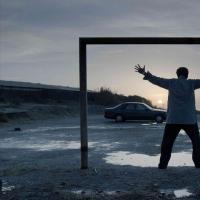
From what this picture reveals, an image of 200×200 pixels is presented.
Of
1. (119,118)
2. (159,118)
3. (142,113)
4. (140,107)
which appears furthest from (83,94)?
(140,107)

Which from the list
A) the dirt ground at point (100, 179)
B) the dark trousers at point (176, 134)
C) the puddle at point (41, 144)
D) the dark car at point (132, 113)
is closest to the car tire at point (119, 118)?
the dark car at point (132, 113)

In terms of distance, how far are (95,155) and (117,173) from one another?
5810mm

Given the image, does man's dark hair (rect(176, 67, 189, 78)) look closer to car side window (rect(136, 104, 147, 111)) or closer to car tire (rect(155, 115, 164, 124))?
car tire (rect(155, 115, 164, 124))

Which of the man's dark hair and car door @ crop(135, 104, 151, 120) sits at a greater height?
the man's dark hair

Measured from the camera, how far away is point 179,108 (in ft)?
34.4

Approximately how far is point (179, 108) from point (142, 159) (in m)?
4.64

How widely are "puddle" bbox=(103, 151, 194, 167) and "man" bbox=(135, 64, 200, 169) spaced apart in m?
2.82

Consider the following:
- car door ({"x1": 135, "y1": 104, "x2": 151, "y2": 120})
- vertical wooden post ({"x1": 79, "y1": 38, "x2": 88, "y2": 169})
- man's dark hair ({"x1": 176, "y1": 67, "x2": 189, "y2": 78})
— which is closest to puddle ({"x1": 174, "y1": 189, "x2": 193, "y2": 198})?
man's dark hair ({"x1": 176, "y1": 67, "x2": 189, "y2": 78})

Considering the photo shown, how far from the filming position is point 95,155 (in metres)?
16.2

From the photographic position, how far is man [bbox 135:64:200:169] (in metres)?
10.5

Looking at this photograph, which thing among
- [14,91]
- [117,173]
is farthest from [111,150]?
[14,91]

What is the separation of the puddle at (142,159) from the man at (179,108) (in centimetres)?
282

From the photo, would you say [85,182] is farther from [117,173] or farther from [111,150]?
[111,150]

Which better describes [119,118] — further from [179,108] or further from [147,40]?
[179,108]
